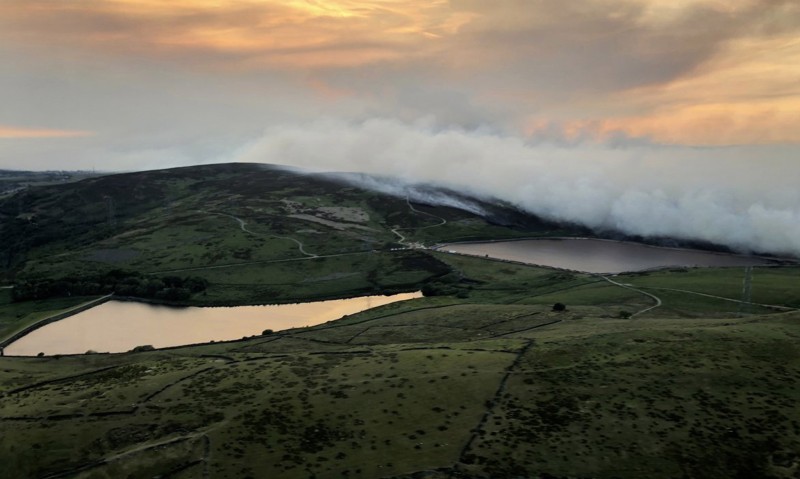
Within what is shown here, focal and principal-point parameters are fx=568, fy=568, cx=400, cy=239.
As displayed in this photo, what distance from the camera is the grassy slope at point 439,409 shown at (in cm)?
6000

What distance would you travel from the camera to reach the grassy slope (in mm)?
60000

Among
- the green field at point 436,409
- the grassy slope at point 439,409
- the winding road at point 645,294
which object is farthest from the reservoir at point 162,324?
the winding road at point 645,294

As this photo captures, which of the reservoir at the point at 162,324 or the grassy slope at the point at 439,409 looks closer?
the grassy slope at the point at 439,409

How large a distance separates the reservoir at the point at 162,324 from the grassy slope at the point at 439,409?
46499mm

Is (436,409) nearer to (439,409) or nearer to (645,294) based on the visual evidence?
(439,409)

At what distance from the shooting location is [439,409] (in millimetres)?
71000

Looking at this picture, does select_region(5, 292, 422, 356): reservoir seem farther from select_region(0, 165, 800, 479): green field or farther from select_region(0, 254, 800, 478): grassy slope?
select_region(0, 254, 800, 478): grassy slope

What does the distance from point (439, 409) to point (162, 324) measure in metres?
123

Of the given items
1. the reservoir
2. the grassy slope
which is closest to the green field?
the grassy slope

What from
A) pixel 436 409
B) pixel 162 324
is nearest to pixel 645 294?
pixel 436 409

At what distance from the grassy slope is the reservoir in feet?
153

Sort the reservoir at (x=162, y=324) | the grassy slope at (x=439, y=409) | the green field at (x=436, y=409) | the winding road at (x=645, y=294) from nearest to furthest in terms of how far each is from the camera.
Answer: the green field at (x=436, y=409), the grassy slope at (x=439, y=409), the winding road at (x=645, y=294), the reservoir at (x=162, y=324)

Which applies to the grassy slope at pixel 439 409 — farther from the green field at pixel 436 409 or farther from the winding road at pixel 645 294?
the winding road at pixel 645 294

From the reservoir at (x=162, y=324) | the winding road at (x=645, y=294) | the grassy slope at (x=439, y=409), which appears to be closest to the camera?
the grassy slope at (x=439, y=409)
